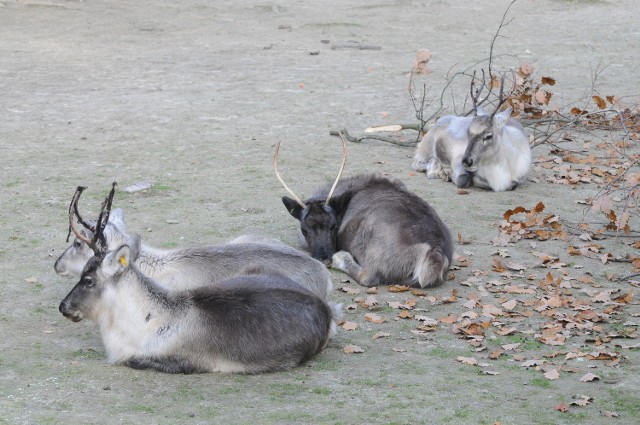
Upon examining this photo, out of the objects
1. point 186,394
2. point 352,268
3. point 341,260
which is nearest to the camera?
point 186,394

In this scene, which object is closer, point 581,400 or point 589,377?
point 581,400

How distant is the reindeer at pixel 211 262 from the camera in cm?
615

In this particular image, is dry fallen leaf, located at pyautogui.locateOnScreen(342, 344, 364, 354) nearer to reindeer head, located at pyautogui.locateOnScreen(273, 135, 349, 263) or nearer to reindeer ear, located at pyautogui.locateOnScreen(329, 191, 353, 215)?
reindeer head, located at pyautogui.locateOnScreen(273, 135, 349, 263)

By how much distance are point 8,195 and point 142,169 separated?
1395mm

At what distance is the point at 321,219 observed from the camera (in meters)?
7.75

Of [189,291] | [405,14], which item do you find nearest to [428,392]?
[189,291]

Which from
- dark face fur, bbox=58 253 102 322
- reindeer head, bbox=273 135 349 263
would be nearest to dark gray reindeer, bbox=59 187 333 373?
dark face fur, bbox=58 253 102 322

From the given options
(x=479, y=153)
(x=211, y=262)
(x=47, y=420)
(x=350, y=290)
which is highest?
(x=211, y=262)

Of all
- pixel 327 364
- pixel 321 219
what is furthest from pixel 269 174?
pixel 327 364

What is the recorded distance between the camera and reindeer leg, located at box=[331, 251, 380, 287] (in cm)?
714

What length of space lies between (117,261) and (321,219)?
97.2 inches

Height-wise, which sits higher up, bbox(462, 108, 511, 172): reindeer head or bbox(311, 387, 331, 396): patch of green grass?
bbox(462, 108, 511, 172): reindeer head

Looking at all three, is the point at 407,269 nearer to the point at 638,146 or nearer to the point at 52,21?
the point at 638,146

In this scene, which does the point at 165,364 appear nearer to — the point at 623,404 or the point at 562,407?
the point at 562,407
